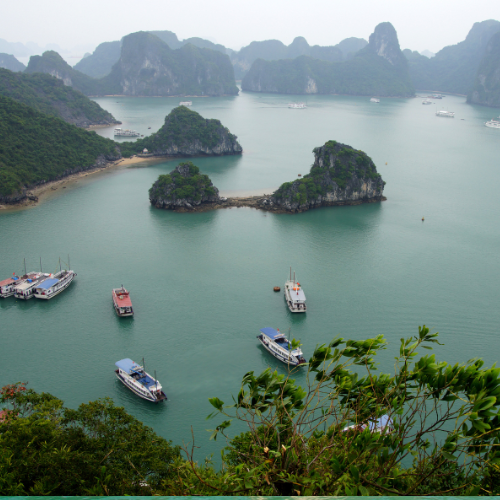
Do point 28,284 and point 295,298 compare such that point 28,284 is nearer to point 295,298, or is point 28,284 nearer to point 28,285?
point 28,285

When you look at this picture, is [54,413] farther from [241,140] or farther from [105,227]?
→ [241,140]

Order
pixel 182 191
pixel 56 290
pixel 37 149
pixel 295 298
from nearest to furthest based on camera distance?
pixel 295 298
pixel 56 290
pixel 182 191
pixel 37 149

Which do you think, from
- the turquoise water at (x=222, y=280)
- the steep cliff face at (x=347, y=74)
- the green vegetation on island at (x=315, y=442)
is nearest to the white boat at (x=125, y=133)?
the turquoise water at (x=222, y=280)

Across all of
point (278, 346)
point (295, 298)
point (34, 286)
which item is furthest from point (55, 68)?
point (278, 346)

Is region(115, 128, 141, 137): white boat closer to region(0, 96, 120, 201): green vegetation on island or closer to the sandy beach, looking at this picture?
region(0, 96, 120, 201): green vegetation on island

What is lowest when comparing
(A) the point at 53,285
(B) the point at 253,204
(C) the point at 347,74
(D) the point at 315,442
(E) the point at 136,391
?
(E) the point at 136,391

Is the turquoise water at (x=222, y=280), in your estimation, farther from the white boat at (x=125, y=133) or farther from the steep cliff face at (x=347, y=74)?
the steep cliff face at (x=347, y=74)

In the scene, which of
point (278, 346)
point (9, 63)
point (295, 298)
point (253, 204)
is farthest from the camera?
point (9, 63)
